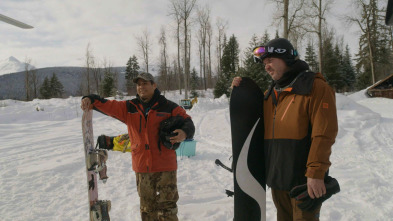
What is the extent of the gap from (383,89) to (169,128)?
2475 centimetres

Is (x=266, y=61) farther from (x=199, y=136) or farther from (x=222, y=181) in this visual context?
(x=199, y=136)

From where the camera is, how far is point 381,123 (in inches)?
362

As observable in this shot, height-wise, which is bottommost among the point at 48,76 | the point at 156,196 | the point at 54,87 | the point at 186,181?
the point at 186,181

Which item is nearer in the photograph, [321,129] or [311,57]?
[321,129]

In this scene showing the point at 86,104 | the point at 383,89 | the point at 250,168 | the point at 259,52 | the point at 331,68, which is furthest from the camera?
the point at 331,68

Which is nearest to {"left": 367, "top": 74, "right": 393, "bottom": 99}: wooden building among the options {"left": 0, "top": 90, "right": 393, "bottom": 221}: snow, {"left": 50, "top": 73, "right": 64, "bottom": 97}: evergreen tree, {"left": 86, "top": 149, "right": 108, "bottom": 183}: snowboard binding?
{"left": 0, "top": 90, "right": 393, "bottom": 221}: snow

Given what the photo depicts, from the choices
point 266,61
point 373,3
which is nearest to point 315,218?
point 266,61

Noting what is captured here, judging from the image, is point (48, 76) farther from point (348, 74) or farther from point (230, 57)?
point (348, 74)

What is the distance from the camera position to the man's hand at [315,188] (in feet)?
5.57

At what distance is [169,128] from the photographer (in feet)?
8.71

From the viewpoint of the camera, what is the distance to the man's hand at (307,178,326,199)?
5.57 feet

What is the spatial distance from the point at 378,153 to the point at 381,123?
425cm

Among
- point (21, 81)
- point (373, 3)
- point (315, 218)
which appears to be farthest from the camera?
point (21, 81)


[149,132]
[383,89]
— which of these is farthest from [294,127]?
[383,89]
